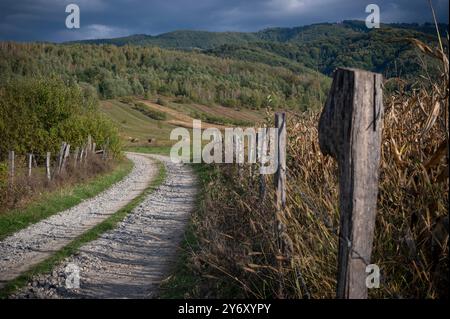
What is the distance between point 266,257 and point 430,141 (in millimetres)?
2141

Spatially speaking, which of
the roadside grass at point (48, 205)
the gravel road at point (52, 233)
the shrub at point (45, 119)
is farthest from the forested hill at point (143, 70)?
the gravel road at point (52, 233)

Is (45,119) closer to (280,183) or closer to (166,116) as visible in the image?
(280,183)

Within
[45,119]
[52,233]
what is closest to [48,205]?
[52,233]

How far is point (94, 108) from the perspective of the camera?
29.9 metres

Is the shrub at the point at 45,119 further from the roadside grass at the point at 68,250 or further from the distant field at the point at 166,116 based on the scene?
the distant field at the point at 166,116

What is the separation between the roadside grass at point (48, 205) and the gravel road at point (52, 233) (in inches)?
10.1

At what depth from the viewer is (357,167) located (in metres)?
2.90

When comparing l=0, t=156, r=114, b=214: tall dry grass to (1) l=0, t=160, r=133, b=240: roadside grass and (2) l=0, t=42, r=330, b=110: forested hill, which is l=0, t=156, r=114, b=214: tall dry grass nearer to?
(1) l=0, t=160, r=133, b=240: roadside grass

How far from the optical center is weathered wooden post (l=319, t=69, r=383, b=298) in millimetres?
2906

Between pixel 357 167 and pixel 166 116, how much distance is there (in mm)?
85263

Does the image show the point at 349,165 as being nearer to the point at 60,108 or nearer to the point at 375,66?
the point at 375,66

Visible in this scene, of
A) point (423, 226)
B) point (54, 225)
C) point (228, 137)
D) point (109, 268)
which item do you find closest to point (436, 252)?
point (423, 226)

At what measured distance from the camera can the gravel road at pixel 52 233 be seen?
7.20 meters

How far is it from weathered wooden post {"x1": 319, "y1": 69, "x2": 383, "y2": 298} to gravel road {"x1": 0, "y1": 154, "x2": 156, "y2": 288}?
522cm
